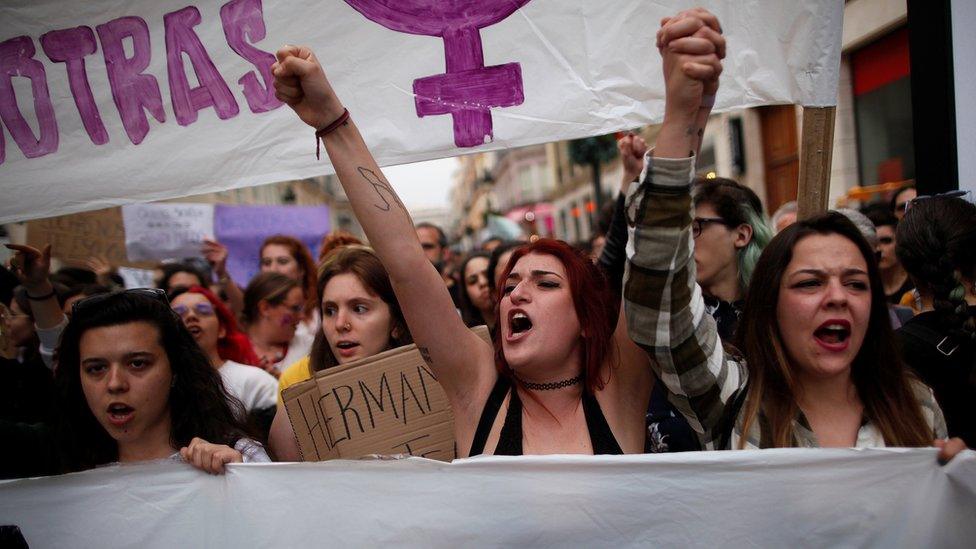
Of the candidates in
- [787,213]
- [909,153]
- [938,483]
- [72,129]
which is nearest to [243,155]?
[72,129]

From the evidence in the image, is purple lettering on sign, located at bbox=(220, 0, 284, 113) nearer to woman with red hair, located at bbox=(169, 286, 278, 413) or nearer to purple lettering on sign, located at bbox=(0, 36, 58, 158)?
purple lettering on sign, located at bbox=(0, 36, 58, 158)

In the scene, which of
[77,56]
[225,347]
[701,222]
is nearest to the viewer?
[77,56]

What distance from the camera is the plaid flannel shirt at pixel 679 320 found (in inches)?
58.7

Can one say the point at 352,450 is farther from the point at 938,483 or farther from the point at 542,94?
the point at 938,483

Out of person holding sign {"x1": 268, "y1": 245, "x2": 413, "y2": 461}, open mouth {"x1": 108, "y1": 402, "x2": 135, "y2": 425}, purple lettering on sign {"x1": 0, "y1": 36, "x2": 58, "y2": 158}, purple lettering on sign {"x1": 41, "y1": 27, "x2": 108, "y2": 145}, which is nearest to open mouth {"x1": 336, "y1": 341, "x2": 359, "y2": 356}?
person holding sign {"x1": 268, "y1": 245, "x2": 413, "y2": 461}

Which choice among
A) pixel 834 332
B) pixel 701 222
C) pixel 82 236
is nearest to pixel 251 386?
pixel 701 222

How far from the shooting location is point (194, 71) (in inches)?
101

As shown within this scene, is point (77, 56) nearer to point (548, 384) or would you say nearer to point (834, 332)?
point (548, 384)

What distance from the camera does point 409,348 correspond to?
227cm

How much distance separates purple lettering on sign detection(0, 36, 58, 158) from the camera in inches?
102

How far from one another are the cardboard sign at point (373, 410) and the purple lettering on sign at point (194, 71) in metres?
0.99

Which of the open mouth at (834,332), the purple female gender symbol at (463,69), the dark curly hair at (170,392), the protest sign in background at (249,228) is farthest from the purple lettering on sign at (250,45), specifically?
the protest sign in background at (249,228)

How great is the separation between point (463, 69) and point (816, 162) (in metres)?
1.11

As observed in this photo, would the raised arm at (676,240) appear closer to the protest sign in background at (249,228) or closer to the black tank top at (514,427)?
the black tank top at (514,427)
